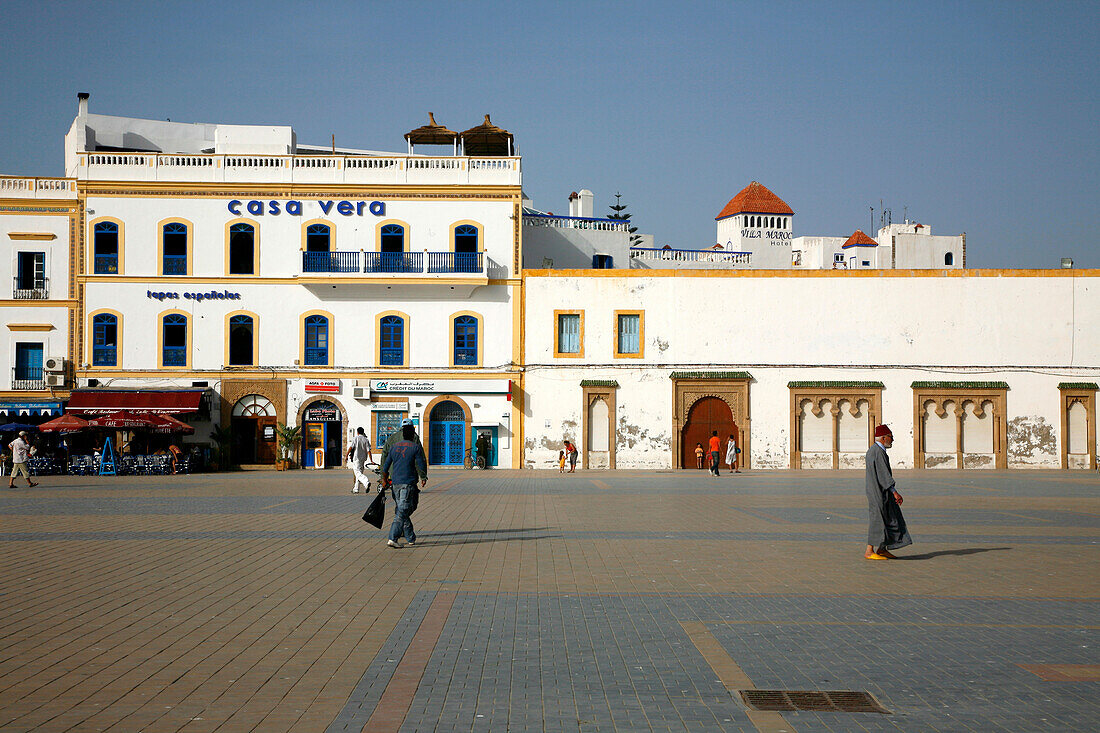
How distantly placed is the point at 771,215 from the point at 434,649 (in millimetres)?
88154

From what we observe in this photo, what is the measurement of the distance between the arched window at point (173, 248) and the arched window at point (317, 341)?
5.20 meters

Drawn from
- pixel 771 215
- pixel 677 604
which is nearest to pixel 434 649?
pixel 677 604

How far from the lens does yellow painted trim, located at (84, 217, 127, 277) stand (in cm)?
3834

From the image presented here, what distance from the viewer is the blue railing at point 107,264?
38438 mm

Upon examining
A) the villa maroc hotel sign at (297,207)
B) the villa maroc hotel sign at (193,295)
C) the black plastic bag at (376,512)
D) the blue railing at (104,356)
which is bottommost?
the black plastic bag at (376,512)

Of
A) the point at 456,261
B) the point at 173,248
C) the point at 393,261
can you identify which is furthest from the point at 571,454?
the point at 173,248

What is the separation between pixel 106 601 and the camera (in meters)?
9.30

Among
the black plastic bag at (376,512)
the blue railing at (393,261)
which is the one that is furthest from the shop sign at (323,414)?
the black plastic bag at (376,512)

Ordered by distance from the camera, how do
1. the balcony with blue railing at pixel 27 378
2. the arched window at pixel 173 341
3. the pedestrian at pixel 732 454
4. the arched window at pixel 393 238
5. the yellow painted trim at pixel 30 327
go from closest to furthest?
the pedestrian at pixel 732 454 → the balcony with blue railing at pixel 27 378 → the yellow painted trim at pixel 30 327 → the arched window at pixel 173 341 → the arched window at pixel 393 238

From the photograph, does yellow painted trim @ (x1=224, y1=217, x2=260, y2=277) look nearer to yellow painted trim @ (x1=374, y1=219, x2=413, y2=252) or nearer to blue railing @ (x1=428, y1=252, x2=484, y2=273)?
yellow painted trim @ (x1=374, y1=219, x2=413, y2=252)

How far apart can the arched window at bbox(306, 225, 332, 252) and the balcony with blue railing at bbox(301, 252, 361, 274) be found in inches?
23.2

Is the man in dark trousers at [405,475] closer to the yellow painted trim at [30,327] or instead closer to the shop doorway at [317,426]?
the shop doorway at [317,426]

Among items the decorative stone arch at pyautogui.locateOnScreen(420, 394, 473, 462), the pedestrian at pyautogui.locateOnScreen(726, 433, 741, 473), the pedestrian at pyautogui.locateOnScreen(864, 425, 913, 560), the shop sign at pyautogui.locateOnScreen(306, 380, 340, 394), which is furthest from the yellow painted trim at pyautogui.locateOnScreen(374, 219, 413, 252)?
the pedestrian at pyautogui.locateOnScreen(864, 425, 913, 560)

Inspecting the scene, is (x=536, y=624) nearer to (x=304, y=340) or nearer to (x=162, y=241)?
(x=304, y=340)
